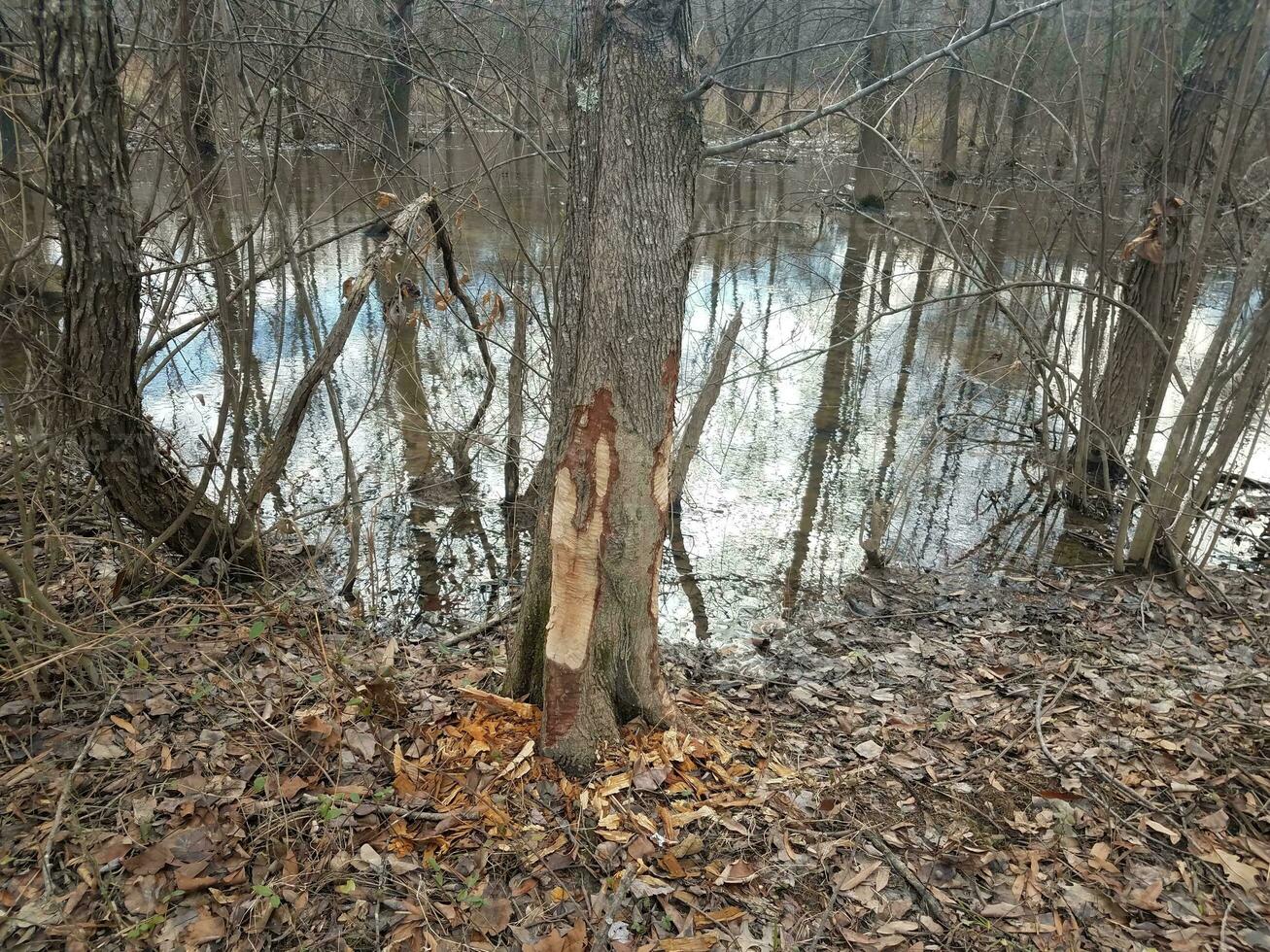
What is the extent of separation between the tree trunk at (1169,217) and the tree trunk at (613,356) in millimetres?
4289

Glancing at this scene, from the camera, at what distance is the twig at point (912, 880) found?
282 centimetres

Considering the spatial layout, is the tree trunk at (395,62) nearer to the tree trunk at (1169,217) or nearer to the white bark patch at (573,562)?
the white bark patch at (573,562)

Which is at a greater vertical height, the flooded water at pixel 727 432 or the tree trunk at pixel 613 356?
the tree trunk at pixel 613 356

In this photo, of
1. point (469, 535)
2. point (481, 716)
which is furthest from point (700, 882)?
point (469, 535)

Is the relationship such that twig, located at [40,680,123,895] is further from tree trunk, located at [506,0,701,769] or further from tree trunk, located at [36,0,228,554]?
tree trunk, located at [506,0,701,769]

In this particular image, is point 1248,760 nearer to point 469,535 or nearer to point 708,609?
point 708,609

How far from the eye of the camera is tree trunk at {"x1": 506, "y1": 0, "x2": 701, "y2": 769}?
280cm

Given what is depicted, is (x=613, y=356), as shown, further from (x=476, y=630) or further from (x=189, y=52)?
(x=189, y=52)

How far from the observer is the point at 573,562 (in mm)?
3133

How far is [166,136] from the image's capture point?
14.6 feet

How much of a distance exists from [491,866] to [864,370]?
9.00 meters

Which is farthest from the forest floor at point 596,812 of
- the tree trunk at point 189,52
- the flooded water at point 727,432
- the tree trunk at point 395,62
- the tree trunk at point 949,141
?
the tree trunk at point 949,141

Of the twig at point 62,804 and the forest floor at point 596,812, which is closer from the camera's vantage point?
the twig at point 62,804

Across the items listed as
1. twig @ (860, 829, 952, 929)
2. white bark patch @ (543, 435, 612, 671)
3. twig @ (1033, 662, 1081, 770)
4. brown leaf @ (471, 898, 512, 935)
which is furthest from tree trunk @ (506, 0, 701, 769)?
twig @ (1033, 662, 1081, 770)
